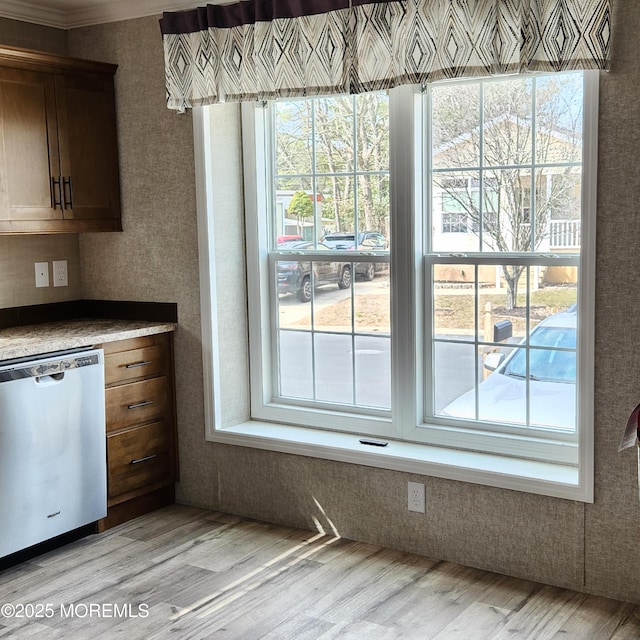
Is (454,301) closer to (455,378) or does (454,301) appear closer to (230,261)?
(455,378)

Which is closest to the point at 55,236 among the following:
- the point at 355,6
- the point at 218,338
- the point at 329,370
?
the point at 218,338

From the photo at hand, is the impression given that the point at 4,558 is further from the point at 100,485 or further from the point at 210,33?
the point at 210,33

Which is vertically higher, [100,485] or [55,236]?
[55,236]

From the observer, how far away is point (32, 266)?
4.10 metres

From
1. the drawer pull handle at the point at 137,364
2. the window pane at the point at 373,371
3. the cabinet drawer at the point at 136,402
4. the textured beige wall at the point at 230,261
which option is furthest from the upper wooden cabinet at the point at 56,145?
the window pane at the point at 373,371

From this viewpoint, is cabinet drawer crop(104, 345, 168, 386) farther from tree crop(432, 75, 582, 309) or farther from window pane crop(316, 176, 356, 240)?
tree crop(432, 75, 582, 309)

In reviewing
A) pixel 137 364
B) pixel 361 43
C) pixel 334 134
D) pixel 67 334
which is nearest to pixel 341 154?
pixel 334 134

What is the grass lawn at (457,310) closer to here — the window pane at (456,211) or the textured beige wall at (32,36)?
the window pane at (456,211)

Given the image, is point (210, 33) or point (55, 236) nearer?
point (210, 33)

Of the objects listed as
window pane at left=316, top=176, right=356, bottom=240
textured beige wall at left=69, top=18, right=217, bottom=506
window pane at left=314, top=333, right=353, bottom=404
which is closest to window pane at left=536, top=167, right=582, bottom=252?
window pane at left=316, top=176, right=356, bottom=240

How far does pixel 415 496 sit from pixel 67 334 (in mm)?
1667

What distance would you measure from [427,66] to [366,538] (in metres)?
1.95

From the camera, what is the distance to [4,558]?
11.2ft

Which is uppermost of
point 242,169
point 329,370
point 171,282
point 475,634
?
point 242,169
